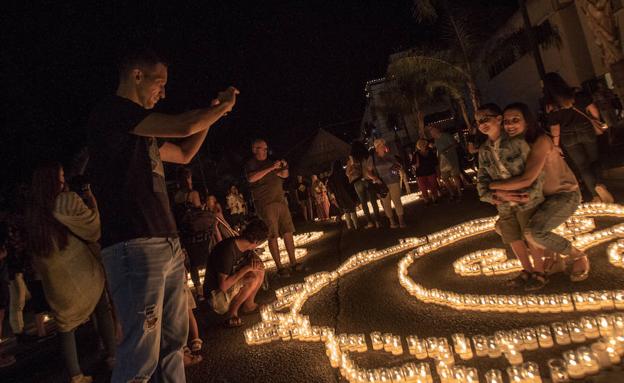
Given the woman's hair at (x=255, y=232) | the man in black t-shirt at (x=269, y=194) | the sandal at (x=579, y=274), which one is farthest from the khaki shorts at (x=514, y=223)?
the man in black t-shirt at (x=269, y=194)

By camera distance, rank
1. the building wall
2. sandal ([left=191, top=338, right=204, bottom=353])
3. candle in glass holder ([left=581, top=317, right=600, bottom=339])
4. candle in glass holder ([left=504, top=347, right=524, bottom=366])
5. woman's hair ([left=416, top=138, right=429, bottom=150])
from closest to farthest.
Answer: candle in glass holder ([left=504, top=347, right=524, bottom=366]) → candle in glass holder ([left=581, top=317, right=600, bottom=339]) → sandal ([left=191, top=338, right=204, bottom=353]) → woman's hair ([left=416, top=138, right=429, bottom=150]) → the building wall

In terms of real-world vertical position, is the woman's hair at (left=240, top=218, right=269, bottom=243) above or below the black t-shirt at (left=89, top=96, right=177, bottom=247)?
below

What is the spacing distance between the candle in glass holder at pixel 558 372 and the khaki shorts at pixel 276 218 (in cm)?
500

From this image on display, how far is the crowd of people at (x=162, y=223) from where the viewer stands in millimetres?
2688

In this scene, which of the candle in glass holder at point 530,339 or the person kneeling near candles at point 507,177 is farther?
the person kneeling near candles at point 507,177

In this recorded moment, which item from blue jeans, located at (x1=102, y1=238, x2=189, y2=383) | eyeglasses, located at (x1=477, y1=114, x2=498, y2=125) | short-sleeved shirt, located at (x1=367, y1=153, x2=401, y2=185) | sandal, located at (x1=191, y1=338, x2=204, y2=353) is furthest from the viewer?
short-sleeved shirt, located at (x1=367, y1=153, x2=401, y2=185)

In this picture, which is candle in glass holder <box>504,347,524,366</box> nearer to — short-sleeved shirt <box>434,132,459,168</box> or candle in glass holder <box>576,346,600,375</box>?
candle in glass holder <box>576,346,600,375</box>

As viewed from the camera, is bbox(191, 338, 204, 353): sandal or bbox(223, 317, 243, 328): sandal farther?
bbox(223, 317, 243, 328): sandal

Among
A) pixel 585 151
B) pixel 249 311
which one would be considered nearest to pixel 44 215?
pixel 249 311

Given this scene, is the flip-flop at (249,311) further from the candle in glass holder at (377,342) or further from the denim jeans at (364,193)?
the denim jeans at (364,193)

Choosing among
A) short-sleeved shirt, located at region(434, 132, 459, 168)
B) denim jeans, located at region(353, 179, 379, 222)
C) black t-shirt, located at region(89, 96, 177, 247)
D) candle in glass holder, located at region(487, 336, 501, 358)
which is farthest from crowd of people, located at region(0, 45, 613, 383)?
short-sleeved shirt, located at region(434, 132, 459, 168)

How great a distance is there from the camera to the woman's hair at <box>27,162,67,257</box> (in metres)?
4.41

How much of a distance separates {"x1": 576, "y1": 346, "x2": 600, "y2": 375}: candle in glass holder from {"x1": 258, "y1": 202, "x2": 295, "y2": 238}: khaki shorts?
505cm

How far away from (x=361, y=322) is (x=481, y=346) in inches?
62.3
